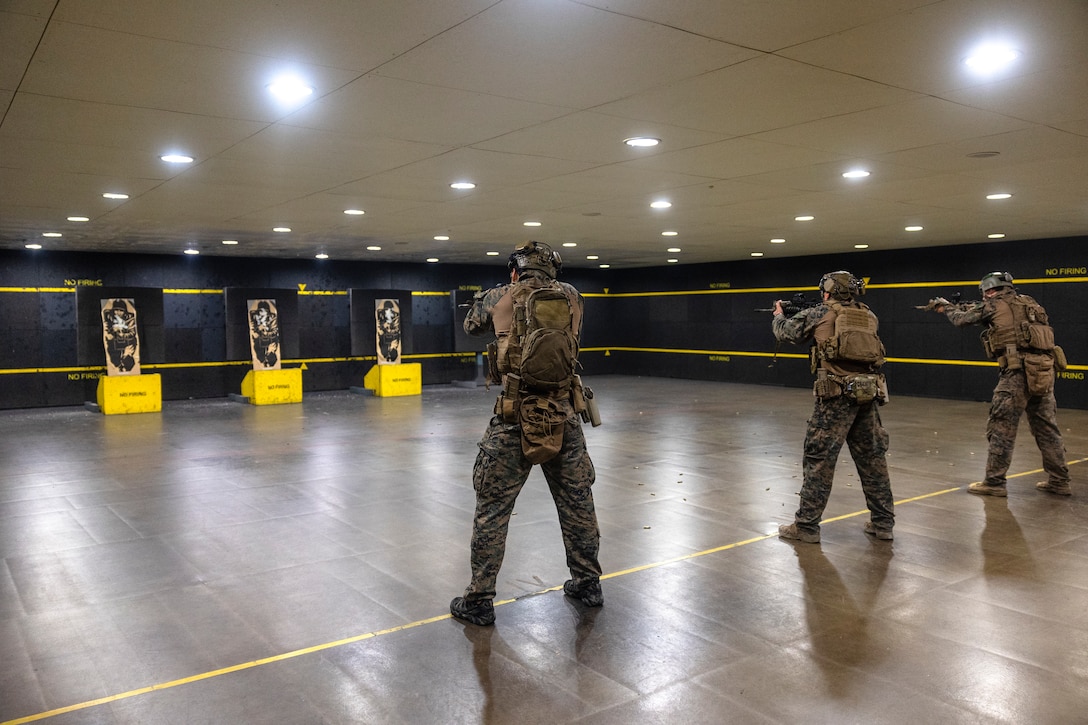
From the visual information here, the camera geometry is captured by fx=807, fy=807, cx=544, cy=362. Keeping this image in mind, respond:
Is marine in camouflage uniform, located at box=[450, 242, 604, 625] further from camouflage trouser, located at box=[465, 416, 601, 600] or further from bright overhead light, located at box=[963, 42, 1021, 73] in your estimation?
bright overhead light, located at box=[963, 42, 1021, 73]

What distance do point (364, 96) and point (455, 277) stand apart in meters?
16.0

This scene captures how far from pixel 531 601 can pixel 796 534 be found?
2265 mm

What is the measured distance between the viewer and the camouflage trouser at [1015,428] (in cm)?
726

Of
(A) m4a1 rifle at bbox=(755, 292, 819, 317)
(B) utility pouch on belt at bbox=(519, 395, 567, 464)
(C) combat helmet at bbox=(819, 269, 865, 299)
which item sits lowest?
(B) utility pouch on belt at bbox=(519, 395, 567, 464)

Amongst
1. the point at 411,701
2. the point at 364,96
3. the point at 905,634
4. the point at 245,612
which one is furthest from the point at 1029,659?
the point at 364,96

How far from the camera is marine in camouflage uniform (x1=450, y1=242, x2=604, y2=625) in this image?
4348 millimetres

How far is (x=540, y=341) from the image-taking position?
4289mm

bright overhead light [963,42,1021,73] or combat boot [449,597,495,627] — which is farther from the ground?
bright overhead light [963,42,1021,73]

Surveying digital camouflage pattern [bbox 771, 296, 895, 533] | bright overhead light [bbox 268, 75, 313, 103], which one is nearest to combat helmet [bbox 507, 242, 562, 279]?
bright overhead light [bbox 268, 75, 313, 103]

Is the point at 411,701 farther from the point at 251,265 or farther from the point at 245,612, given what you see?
the point at 251,265

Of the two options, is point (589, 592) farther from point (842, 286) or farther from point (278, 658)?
point (842, 286)

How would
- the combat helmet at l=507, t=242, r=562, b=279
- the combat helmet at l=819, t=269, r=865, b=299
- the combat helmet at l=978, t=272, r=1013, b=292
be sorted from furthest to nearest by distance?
the combat helmet at l=978, t=272, r=1013, b=292
the combat helmet at l=819, t=269, r=865, b=299
the combat helmet at l=507, t=242, r=562, b=279

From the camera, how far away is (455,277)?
813 inches

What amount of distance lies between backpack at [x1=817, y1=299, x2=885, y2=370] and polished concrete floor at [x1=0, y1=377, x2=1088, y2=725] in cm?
134
